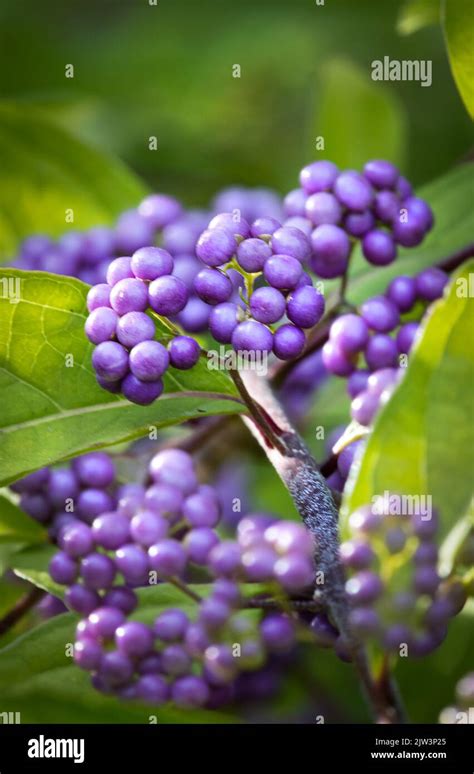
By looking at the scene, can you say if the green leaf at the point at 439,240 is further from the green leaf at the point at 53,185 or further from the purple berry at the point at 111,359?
the green leaf at the point at 53,185

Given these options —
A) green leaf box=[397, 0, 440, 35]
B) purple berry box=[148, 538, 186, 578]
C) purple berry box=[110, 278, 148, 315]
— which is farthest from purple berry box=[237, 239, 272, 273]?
green leaf box=[397, 0, 440, 35]

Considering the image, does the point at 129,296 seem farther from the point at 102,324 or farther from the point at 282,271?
the point at 282,271

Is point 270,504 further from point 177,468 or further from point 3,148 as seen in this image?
point 3,148

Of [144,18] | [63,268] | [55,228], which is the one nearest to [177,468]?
[63,268]

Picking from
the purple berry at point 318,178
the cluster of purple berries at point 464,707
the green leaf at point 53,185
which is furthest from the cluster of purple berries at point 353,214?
the green leaf at point 53,185

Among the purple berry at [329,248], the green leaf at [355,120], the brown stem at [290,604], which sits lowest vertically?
the brown stem at [290,604]

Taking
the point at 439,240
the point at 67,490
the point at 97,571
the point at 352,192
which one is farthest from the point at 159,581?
the point at 439,240
